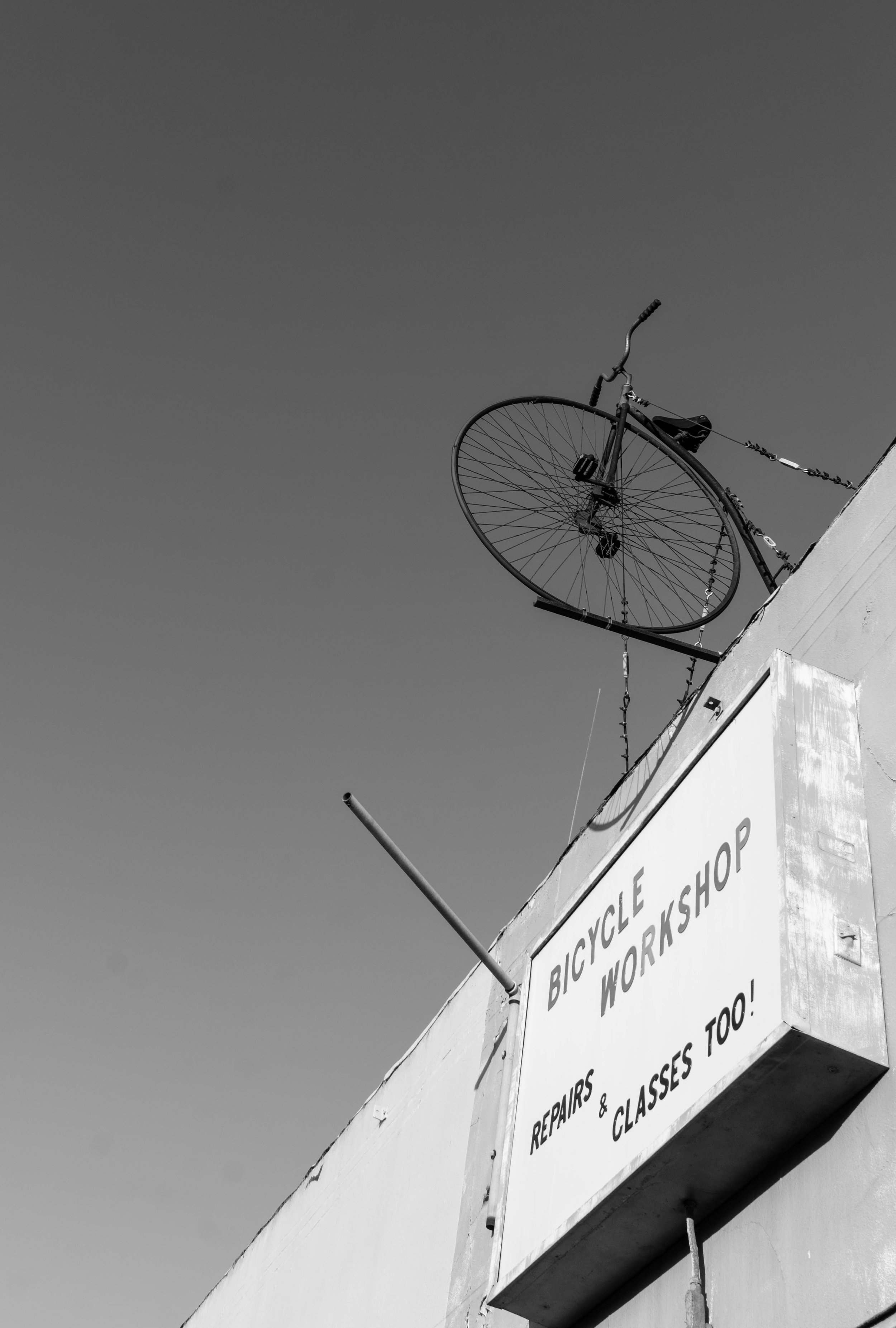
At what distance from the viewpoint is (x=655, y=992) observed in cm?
623

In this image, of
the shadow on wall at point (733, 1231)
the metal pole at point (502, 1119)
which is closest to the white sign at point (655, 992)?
the metal pole at point (502, 1119)

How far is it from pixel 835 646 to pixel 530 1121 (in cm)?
280

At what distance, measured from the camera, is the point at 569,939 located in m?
7.52

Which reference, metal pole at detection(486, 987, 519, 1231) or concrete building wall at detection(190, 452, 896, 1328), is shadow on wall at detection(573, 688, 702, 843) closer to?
concrete building wall at detection(190, 452, 896, 1328)

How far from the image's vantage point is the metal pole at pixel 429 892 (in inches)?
332

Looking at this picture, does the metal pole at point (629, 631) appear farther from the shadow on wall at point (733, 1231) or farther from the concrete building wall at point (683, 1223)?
the shadow on wall at point (733, 1231)

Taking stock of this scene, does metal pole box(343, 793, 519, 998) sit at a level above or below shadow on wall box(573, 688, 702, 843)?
below

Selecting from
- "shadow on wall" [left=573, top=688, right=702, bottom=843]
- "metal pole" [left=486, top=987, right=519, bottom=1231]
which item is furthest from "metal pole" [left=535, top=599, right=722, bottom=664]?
"metal pole" [left=486, top=987, right=519, bottom=1231]

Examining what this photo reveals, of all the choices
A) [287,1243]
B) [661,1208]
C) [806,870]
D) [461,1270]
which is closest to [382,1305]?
[461,1270]

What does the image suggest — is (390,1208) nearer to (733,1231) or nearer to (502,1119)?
(502,1119)

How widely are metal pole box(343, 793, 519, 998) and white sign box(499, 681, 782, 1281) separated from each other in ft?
3.78

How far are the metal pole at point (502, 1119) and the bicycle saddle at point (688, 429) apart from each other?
4419mm

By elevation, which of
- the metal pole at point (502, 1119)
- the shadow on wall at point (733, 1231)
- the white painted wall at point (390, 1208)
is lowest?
the white painted wall at point (390, 1208)

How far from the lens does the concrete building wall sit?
16.2ft
